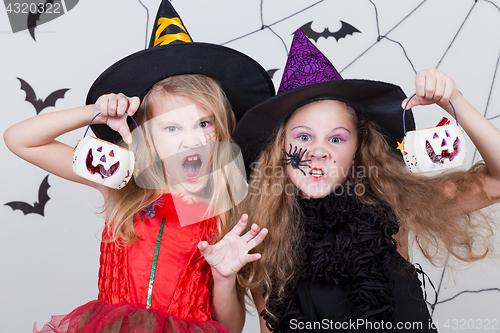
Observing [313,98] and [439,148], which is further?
[313,98]

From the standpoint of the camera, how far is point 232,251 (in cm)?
134

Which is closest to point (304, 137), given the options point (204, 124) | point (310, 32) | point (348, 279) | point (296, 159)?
point (296, 159)

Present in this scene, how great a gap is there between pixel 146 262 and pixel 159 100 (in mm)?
543

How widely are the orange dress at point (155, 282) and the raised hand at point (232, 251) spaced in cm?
12

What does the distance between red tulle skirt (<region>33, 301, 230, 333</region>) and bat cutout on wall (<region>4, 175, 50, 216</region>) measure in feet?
3.30

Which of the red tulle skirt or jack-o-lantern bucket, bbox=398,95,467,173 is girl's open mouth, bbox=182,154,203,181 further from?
jack-o-lantern bucket, bbox=398,95,467,173

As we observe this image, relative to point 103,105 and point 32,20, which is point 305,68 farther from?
point 32,20

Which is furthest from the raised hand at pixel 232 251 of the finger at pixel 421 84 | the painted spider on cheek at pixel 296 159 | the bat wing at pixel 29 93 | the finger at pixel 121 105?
the bat wing at pixel 29 93

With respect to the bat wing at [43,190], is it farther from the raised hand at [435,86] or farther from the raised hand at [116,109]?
the raised hand at [435,86]

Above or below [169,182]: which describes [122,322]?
below

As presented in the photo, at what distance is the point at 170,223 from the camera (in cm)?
147

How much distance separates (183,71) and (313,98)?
450mm

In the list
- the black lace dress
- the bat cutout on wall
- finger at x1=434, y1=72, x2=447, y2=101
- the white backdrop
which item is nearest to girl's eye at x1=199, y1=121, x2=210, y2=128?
the black lace dress

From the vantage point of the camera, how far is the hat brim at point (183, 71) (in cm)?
136
